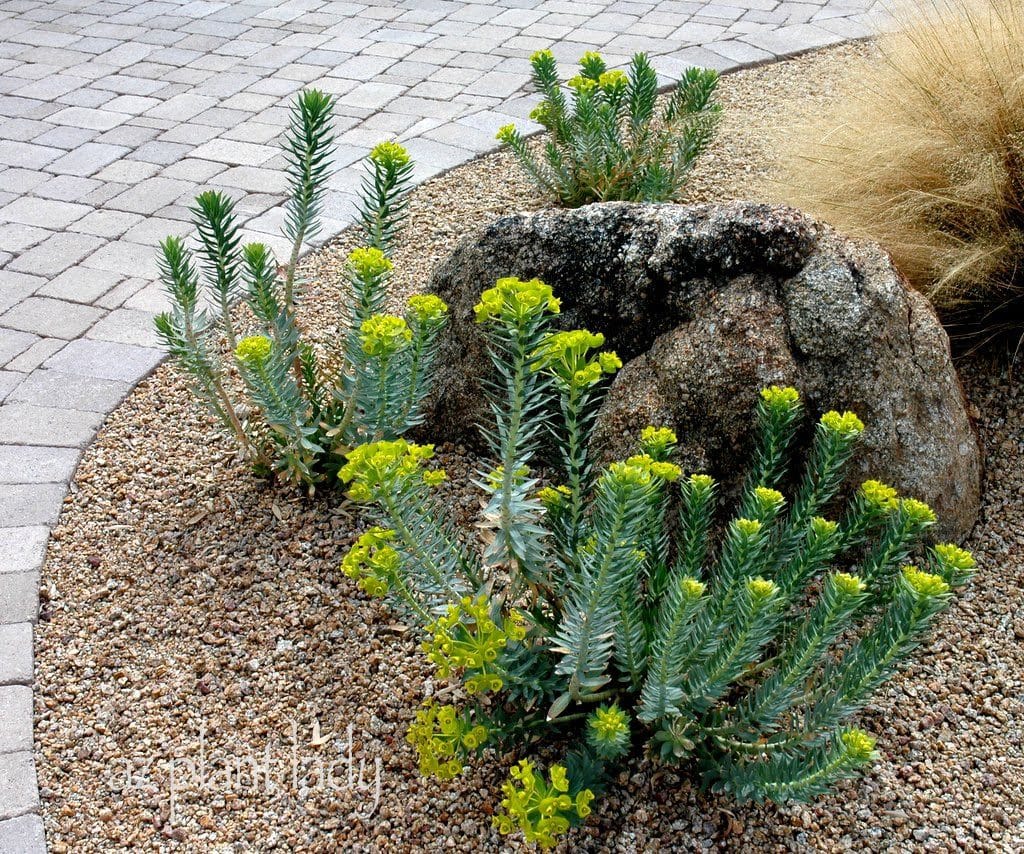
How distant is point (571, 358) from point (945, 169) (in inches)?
89.3

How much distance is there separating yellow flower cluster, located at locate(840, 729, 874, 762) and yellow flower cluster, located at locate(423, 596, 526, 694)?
63 centimetres

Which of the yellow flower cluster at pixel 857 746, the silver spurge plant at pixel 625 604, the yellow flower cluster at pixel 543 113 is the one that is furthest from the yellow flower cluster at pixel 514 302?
the yellow flower cluster at pixel 543 113

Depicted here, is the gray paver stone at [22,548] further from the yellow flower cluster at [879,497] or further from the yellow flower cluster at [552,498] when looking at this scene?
the yellow flower cluster at [879,497]

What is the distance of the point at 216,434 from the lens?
3.48 m

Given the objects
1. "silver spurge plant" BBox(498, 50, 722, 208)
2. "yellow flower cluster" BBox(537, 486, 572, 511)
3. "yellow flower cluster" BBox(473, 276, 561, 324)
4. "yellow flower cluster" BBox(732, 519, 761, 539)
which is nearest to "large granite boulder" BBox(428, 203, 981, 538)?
"yellow flower cluster" BBox(537, 486, 572, 511)

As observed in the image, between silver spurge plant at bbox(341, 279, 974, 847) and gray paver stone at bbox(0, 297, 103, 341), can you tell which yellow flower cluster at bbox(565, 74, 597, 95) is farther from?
silver spurge plant at bbox(341, 279, 974, 847)

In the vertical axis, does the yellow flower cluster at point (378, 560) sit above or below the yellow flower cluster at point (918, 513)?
below

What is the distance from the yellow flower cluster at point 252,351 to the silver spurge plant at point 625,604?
2.34 ft

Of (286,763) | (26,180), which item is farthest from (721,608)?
(26,180)

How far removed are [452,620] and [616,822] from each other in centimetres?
66

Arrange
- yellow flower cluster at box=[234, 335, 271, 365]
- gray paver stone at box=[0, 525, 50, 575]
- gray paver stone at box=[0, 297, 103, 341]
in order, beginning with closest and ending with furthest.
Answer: yellow flower cluster at box=[234, 335, 271, 365], gray paver stone at box=[0, 525, 50, 575], gray paver stone at box=[0, 297, 103, 341]

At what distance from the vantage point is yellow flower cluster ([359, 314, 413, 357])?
232 cm

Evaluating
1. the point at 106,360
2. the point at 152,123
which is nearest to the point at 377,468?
the point at 106,360

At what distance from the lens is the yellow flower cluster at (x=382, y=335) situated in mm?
2316
